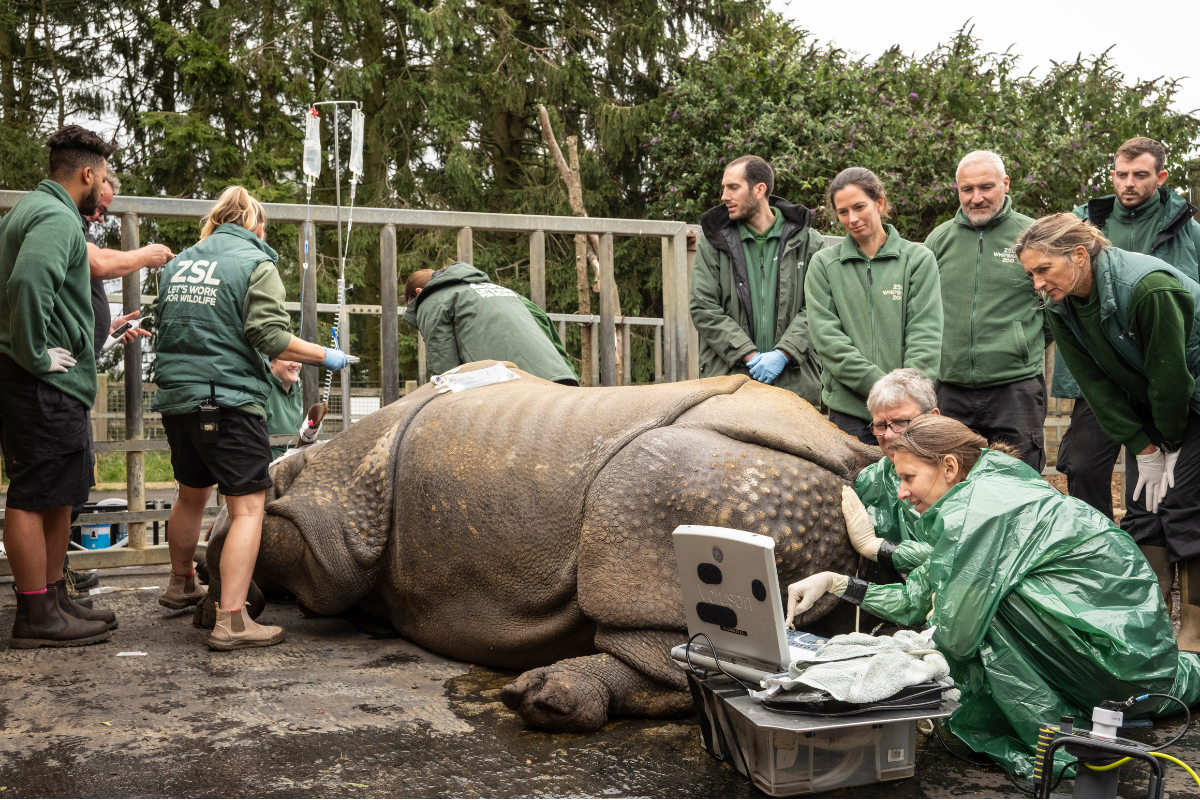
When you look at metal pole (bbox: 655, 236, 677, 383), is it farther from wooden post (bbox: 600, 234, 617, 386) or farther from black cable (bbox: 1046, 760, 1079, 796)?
black cable (bbox: 1046, 760, 1079, 796)

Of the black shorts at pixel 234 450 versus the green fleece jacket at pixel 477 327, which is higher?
the green fleece jacket at pixel 477 327

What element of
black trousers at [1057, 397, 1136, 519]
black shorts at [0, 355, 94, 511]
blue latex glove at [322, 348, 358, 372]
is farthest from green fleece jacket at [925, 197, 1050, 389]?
black shorts at [0, 355, 94, 511]

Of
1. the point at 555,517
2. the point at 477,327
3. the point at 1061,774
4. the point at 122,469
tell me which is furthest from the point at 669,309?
the point at 122,469

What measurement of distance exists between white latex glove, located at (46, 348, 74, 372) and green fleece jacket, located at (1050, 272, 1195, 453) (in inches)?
154

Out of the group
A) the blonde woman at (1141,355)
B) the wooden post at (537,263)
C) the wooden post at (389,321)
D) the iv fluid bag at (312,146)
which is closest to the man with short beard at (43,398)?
the iv fluid bag at (312,146)

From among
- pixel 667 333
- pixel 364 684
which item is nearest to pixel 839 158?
pixel 667 333

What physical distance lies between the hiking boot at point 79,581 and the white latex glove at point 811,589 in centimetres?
378

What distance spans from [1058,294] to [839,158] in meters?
10.3

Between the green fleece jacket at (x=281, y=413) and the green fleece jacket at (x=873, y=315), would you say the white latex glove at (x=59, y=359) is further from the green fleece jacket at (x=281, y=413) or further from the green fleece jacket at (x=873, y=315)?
the green fleece jacket at (x=873, y=315)

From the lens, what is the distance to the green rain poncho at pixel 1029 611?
278 cm

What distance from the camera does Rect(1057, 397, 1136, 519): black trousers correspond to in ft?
14.6

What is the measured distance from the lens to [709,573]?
8.74ft

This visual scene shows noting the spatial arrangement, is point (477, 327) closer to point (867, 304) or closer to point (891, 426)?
point (867, 304)

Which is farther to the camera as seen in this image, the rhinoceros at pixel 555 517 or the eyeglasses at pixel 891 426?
the eyeglasses at pixel 891 426
